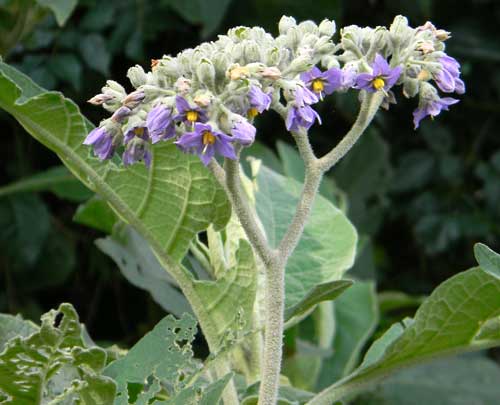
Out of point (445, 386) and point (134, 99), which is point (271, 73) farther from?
point (445, 386)

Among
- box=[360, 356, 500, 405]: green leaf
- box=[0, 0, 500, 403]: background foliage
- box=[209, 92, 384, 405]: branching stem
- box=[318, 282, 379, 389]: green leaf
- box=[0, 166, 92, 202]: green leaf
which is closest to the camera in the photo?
box=[209, 92, 384, 405]: branching stem

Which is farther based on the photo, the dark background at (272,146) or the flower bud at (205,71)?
the dark background at (272,146)

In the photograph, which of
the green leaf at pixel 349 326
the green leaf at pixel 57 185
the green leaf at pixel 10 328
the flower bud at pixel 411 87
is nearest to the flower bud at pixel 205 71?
the flower bud at pixel 411 87

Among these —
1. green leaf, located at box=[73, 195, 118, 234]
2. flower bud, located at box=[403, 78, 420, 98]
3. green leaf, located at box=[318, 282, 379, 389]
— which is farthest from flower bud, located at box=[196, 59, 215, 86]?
green leaf, located at box=[318, 282, 379, 389]

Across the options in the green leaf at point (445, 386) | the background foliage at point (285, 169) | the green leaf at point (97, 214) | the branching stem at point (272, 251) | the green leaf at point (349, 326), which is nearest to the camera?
the branching stem at point (272, 251)

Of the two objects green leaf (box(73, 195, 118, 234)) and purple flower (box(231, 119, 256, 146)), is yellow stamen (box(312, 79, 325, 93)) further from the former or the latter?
green leaf (box(73, 195, 118, 234))

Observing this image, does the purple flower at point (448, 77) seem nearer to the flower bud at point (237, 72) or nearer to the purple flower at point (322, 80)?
the purple flower at point (322, 80)

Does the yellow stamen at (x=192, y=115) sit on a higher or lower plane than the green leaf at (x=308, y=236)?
higher

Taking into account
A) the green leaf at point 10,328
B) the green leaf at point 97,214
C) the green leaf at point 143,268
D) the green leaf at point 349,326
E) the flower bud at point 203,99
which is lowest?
the green leaf at point 349,326
